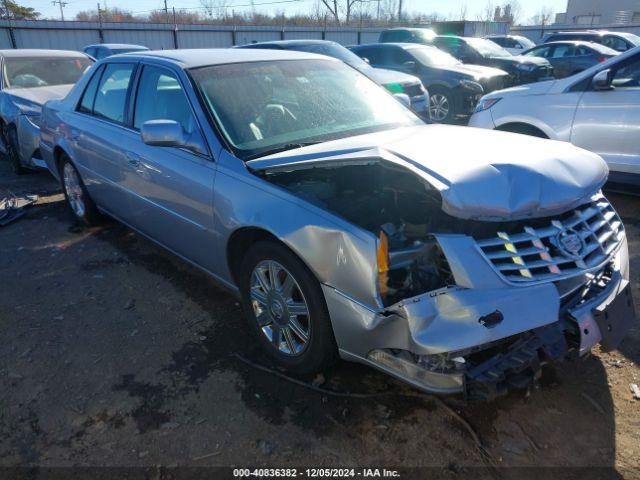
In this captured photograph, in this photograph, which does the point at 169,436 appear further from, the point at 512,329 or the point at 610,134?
the point at 610,134

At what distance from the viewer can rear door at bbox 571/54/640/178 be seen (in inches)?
189

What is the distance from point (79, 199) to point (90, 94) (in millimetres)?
1151

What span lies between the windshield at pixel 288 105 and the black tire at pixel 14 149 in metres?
5.31

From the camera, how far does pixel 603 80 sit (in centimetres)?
487

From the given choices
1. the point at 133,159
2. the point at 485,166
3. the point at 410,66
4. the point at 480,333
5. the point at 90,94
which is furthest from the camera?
the point at 410,66

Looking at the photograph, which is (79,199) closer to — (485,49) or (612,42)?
(485,49)

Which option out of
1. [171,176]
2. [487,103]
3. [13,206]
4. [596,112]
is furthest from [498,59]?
[171,176]

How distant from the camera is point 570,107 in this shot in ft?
17.1

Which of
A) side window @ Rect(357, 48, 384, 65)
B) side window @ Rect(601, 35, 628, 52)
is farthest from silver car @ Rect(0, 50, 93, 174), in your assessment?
side window @ Rect(601, 35, 628, 52)

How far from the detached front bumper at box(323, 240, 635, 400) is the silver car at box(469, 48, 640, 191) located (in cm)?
Answer: 327

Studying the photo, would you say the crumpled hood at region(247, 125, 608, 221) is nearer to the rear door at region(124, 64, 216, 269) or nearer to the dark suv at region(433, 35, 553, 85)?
the rear door at region(124, 64, 216, 269)

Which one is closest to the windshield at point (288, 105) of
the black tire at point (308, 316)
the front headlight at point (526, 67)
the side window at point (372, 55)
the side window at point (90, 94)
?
the black tire at point (308, 316)

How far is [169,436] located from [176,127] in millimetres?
1768

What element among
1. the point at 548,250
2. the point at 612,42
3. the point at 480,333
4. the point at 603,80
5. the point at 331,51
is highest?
the point at 612,42
